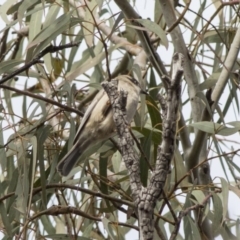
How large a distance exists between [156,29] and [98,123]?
1.62 feet

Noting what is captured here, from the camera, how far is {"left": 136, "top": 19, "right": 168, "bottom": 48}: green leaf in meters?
1.97

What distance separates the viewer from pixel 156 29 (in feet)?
6.56

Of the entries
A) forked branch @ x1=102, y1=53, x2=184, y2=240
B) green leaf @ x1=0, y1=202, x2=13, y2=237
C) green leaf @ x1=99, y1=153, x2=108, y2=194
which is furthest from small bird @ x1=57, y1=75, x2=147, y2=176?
forked branch @ x1=102, y1=53, x2=184, y2=240

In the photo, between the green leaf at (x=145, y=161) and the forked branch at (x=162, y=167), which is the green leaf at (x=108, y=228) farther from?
the forked branch at (x=162, y=167)

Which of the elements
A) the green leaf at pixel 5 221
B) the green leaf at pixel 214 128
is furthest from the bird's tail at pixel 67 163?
the green leaf at pixel 214 128

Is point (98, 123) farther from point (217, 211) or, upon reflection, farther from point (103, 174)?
point (217, 211)

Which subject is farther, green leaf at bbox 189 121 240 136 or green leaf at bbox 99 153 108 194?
green leaf at bbox 99 153 108 194

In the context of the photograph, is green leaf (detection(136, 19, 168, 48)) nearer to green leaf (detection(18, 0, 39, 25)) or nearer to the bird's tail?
green leaf (detection(18, 0, 39, 25))

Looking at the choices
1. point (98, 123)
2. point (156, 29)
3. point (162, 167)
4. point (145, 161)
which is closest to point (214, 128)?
point (145, 161)

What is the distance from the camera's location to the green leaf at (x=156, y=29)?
1.97 meters

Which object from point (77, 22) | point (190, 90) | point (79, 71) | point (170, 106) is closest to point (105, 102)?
point (79, 71)

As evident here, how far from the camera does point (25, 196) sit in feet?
6.70

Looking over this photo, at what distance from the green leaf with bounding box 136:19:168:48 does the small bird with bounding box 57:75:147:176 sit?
30 cm

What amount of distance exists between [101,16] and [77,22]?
2.74 ft
